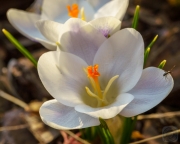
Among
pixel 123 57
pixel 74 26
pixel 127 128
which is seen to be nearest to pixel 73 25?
pixel 74 26

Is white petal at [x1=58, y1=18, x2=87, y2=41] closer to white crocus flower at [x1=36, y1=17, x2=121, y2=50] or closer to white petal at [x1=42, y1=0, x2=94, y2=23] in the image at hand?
white crocus flower at [x1=36, y1=17, x2=121, y2=50]

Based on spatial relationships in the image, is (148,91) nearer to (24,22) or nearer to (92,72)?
(92,72)

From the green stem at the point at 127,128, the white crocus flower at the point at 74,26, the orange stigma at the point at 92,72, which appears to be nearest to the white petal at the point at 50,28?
the white crocus flower at the point at 74,26

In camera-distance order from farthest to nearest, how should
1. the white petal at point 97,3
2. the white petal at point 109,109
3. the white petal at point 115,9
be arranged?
the white petal at point 97,3 < the white petal at point 115,9 < the white petal at point 109,109

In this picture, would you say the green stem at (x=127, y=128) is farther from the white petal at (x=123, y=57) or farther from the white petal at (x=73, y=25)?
the white petal at (x=73, y=25)

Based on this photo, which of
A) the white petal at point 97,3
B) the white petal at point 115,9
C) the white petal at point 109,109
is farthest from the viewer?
the white petal at point 97,3

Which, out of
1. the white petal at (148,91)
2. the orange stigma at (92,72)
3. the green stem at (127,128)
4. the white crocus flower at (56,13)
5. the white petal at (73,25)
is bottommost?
the green stem at (127,128)

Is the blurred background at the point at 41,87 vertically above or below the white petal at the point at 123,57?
below

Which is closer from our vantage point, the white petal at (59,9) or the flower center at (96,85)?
the flower center at (96,85)

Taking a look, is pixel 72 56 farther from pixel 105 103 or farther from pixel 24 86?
pixel 24 86
